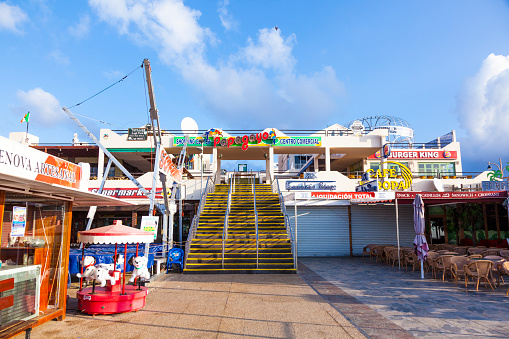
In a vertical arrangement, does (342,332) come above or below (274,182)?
below

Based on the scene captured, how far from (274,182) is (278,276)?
892 centimetres

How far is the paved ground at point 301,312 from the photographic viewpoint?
225 inches

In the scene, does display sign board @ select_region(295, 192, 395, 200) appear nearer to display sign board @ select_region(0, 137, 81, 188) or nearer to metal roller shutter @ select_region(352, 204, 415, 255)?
metal roller shutter @ select_region(352, 204, 415, 255)

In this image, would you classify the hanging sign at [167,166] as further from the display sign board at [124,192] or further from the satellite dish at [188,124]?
the satellite dish at [188,124]

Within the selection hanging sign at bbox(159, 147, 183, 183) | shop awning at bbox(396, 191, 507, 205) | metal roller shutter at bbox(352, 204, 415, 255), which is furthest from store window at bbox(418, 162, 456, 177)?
hanging sign at bbox(159, 147, 183, 183)

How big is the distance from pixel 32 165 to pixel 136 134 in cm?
1680

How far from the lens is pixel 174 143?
21562 millimetres

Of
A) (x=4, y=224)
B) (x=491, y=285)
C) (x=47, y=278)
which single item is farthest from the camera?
(x=491, y=285)

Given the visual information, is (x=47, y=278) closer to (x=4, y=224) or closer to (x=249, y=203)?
(x=4, y=224)

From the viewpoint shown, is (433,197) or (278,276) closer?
(278,276)

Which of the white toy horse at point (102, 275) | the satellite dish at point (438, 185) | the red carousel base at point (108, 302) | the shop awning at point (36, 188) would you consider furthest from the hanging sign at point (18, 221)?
the satellite dish at point (438, 185)

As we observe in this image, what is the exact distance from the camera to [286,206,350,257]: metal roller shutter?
62.8 ft

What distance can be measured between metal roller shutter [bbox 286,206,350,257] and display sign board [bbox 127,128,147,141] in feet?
32.8

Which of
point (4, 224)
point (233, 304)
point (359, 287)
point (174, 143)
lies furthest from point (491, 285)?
point (174, 143)
